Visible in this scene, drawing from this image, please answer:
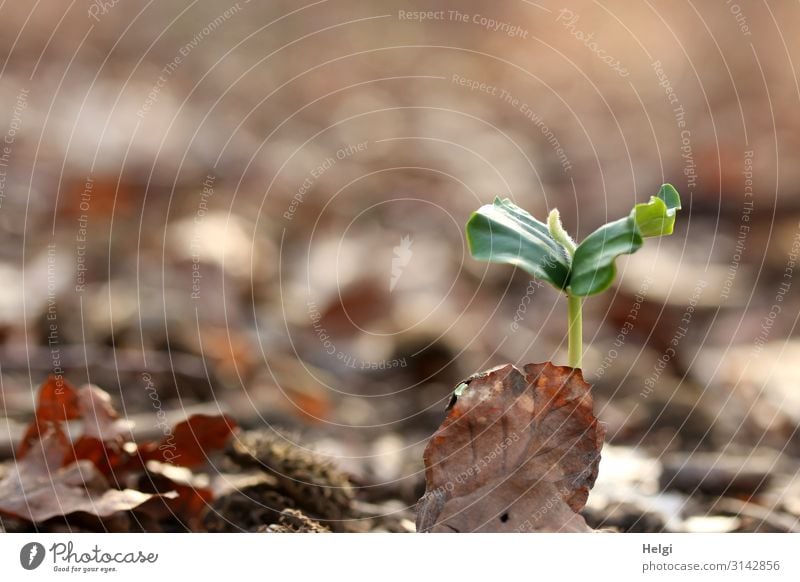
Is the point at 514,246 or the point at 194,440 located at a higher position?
the point at 514,246

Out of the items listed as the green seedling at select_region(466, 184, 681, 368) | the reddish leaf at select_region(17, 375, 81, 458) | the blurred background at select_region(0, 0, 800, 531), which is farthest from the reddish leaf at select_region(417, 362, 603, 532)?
the reddish leaf at select_region(17, 375, 81, 458)

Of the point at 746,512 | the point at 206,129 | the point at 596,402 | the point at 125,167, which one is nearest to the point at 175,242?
the point at 125,167

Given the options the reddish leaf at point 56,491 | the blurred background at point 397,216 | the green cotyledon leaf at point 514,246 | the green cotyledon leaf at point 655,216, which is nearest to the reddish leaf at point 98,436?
the reddish leaf at point 56,491

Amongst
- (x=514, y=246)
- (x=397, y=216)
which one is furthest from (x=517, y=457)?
(x=397, y=216)

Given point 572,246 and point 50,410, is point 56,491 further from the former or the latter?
point 572,246

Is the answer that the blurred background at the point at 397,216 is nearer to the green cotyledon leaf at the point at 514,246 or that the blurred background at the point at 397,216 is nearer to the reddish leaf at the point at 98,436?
the reddish leaf at the point at 98,436

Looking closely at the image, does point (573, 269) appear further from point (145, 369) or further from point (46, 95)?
point (46, 95)

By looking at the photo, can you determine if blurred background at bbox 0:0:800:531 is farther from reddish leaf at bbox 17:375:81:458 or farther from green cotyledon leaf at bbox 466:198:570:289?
green cotyledon leaf at bbox 466:198:570:289
